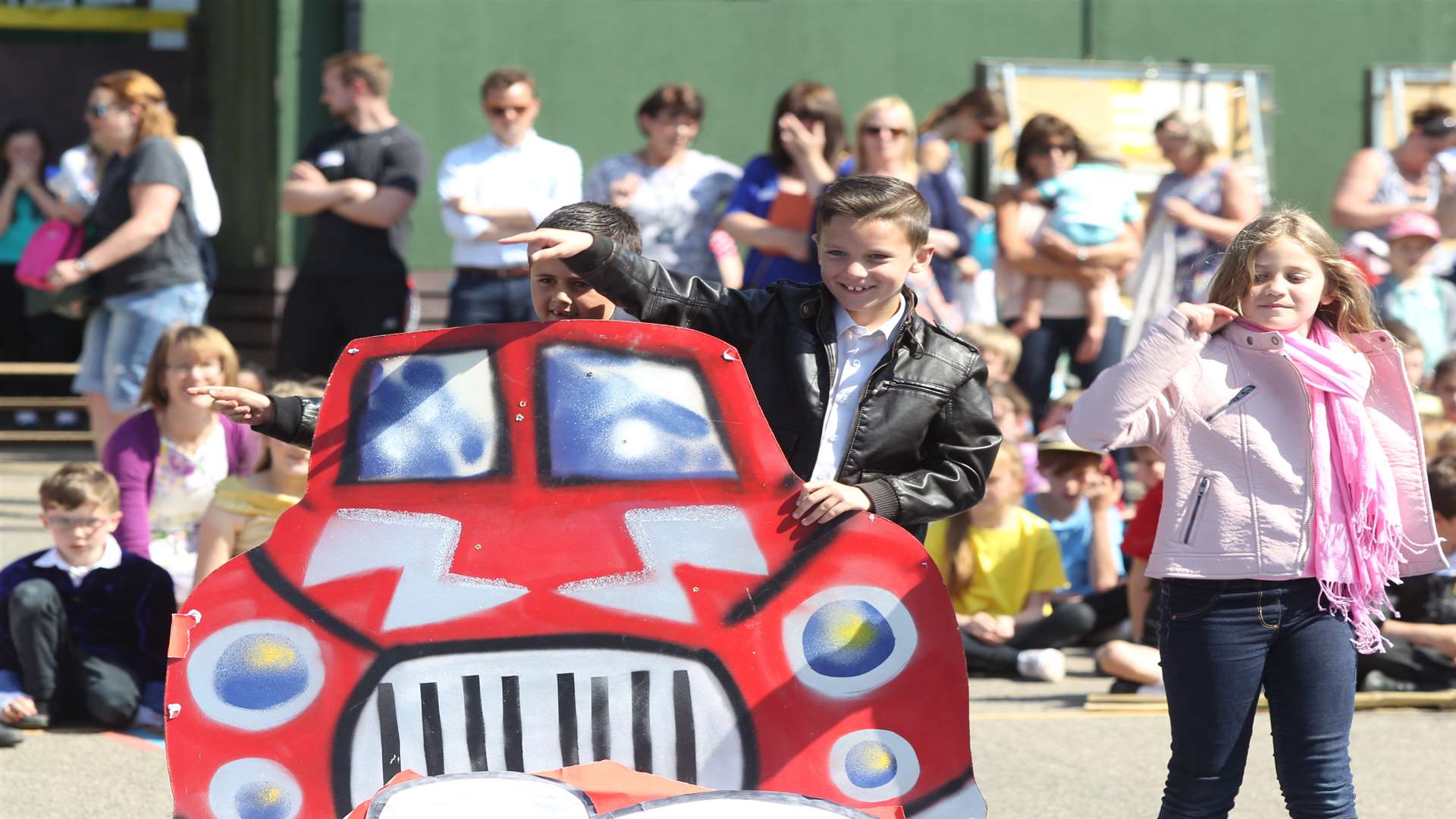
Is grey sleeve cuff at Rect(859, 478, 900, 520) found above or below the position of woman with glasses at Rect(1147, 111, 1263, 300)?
below

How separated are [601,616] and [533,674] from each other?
16cm

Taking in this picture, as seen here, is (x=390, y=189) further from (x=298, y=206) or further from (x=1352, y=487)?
(x=1352, y=487)

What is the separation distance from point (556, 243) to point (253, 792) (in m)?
1.13

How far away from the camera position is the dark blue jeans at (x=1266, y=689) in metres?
3.76

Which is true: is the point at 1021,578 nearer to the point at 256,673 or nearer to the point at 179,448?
the point at 179,448

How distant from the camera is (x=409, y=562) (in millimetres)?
3531

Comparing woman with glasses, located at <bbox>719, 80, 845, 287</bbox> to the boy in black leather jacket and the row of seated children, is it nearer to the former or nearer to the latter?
the row of seated children

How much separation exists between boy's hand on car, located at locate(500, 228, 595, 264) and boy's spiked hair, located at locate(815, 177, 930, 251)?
495 millimetres

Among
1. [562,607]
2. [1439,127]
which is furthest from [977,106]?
[562,607]

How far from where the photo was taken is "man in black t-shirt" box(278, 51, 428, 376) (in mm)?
8336

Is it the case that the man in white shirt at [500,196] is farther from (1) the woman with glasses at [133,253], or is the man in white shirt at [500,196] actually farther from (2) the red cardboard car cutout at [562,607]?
(2) the red cardboard car cutout at [562,607]

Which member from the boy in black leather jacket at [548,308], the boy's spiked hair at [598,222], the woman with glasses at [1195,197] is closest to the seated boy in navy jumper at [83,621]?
the boy in black leather jacket at [548,308]

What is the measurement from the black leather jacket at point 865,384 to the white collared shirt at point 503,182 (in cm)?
434

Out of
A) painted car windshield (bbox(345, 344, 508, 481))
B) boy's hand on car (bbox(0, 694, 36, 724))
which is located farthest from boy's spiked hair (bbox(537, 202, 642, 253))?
boy's hand on car (bbox(0, 694, 36, 724))
